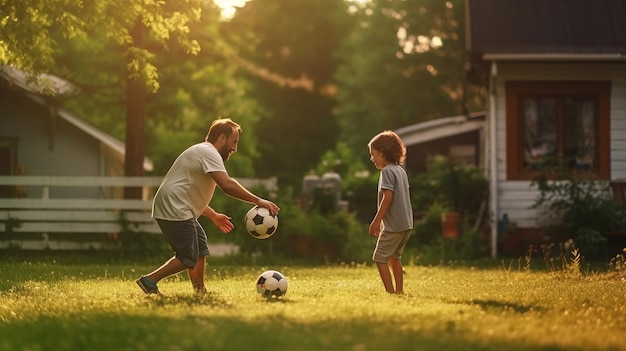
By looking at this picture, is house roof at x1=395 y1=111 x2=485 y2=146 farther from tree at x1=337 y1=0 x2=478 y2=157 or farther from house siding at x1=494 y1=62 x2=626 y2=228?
tree at x1=337 y1=0 x2=478 y2=157

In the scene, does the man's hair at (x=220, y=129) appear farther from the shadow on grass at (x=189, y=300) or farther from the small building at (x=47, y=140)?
the small building at (x=47, y=140)

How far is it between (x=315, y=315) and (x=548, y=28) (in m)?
14.9

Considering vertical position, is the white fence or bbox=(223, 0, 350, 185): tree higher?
bbox=(223, 0, 350, 185): tree

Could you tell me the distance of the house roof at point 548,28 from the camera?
22.3 m

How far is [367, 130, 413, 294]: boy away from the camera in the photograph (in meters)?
12.5

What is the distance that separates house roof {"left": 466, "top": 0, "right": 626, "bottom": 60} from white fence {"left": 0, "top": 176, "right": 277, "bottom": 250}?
18.6 ft

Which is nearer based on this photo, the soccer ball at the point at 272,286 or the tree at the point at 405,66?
the soccer ball at the point at 272,286

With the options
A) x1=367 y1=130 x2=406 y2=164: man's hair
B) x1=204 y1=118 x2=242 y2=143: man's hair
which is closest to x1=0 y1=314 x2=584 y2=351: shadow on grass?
A: x1=204 y1=118 x2=242 y2=143: man's hair

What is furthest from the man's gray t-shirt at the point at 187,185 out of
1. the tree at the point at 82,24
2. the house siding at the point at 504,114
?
the house siding at the point at 504,114

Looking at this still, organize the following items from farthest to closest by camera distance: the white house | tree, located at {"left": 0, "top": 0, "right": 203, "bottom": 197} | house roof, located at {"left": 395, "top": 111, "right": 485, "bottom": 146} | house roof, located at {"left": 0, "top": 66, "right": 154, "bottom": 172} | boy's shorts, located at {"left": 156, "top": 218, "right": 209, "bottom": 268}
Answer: house roof, located at {"left": 395, "top": 111, "right": 485, "bottom": 146} < house roof, located at {"left": 0, "top": 66, "right": 154, "bottom": 172} < the white house < tree, located at {"left": 0, "top": 0, "right": 203, "bottom": 197} < boy's shorts, located at {"left": 156, "top": 218, "right": 209, "bottom": 268}

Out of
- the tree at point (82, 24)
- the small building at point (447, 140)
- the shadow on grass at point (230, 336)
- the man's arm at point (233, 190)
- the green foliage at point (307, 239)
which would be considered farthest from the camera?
the small building at point (447, 140)

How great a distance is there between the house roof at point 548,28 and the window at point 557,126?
2.73ft

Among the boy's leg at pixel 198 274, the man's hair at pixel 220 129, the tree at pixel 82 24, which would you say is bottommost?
the boy's leg at pixel 198 274

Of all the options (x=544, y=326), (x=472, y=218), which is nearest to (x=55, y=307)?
(x=544, y=326)
